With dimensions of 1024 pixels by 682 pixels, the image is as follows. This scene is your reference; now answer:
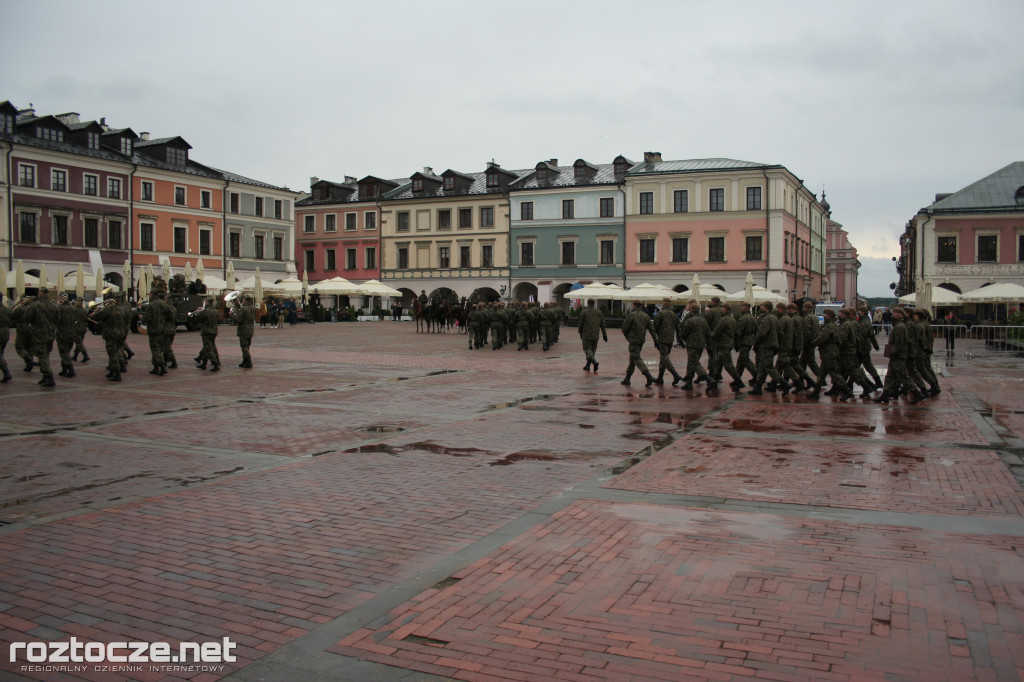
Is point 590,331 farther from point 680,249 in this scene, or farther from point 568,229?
point 568,229

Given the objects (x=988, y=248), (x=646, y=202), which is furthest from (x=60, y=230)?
(x=988, y=248)

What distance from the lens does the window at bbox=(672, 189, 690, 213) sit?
53.3 meters

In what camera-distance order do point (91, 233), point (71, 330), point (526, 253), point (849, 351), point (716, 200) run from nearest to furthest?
point (849, 351) < point (71, 330) < point (91, 233) < point (716, 200) < point (526, 253)

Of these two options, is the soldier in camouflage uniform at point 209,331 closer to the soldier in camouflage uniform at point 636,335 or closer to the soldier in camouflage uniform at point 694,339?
the soldier in camouflage uniform at point 636,335

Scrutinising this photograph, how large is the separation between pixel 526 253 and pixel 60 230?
30.1 meters

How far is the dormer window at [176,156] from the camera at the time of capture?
53.9 meters

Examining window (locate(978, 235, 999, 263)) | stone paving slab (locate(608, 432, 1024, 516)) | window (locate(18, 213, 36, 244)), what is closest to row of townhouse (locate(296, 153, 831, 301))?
window (locate(978, 235, 999, 263))

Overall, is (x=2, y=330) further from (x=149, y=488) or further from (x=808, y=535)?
(x=808, y=535)

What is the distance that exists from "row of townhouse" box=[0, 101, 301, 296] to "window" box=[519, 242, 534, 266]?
16.7 meters

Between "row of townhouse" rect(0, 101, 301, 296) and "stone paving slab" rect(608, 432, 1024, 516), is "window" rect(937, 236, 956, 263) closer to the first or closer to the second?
"row of townhouse" rect(0, 101, 301, 296)

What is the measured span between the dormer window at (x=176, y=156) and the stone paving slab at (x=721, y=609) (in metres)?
55.2

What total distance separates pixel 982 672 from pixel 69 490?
6.64 meters

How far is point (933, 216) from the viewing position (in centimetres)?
4747

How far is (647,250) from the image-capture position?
55.0 metres
